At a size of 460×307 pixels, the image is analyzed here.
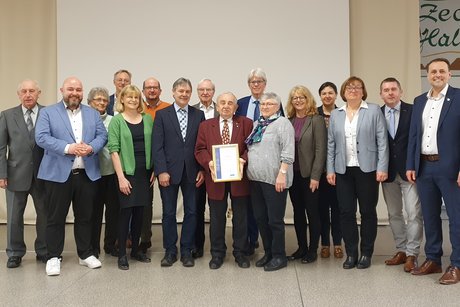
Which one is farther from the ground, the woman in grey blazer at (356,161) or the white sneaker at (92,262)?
the woman in grey blazer at (356,161)

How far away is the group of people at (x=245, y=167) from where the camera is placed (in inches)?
143

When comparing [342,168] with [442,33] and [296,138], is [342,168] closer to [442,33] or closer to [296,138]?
[296,138]

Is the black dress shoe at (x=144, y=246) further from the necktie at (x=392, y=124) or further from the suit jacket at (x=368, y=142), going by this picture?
the necktie at (x=392, y=124)

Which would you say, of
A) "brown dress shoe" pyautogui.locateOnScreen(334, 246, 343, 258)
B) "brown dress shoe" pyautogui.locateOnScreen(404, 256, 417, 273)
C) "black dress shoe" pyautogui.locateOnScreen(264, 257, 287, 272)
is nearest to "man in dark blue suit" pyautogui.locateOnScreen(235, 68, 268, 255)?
"black dress shoe" pyautogui.locateOnScreen(264, 257, 287, 272)

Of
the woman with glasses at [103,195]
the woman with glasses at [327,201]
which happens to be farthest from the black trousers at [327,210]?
the woman with glasses at [103,195]

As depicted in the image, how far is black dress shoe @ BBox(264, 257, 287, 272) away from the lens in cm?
376

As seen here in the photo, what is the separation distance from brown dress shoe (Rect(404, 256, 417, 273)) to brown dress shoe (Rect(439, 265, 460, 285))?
0.31m

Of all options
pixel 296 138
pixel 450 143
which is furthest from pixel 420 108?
pixel 296 138

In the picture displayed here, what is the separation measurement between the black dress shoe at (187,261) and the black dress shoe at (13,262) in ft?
4.42

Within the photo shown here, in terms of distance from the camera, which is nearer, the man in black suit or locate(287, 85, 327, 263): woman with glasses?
the man in black suit

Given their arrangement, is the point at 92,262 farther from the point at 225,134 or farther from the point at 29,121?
the point at 225,134

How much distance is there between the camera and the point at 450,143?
131 inches

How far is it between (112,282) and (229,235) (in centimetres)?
213

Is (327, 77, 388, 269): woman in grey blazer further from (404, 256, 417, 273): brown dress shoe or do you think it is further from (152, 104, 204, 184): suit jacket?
(152, 104, 204, 184): suit jacket
